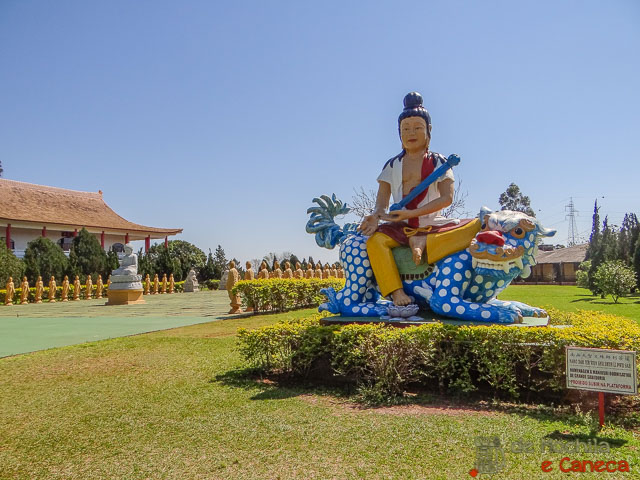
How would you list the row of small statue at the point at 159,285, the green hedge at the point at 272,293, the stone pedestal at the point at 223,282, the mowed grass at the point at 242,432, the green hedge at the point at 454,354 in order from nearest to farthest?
the mowed grass at the point at 242,432 < the green hedge at the point at 454,354 < the green hedge at the point at 272,293 < the row of small statue at the point at 159,285 < the stone pedestal at the point at 223,282

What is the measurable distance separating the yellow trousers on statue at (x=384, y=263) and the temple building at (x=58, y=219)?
27036 millimetres

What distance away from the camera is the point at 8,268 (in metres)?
21.1

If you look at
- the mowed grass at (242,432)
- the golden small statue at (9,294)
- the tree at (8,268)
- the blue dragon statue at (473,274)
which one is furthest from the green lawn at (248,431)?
the tree at (8,268)

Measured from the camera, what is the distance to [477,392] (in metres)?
4.14

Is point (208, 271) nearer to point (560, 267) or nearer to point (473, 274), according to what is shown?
point (560, 267)

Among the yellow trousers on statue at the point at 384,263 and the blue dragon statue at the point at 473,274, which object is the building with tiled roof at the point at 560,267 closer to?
the blue dragon statue at the point at 473,274

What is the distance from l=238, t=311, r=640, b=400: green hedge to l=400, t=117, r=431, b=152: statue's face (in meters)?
1.92

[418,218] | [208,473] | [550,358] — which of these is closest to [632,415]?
[550,358]

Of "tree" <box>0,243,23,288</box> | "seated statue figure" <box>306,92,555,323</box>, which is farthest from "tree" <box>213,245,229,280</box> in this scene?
"seated statue figure" <box>306,92,555,323</box>

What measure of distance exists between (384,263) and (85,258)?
24854 millimetres

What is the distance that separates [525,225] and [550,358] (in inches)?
50.3

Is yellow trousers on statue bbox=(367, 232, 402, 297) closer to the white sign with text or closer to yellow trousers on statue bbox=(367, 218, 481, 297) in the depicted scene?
yellow trousers on statue bbox=(367, 218, 481, 297)

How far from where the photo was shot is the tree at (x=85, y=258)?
25.4 metres

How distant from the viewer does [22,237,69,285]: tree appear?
2366 cm
